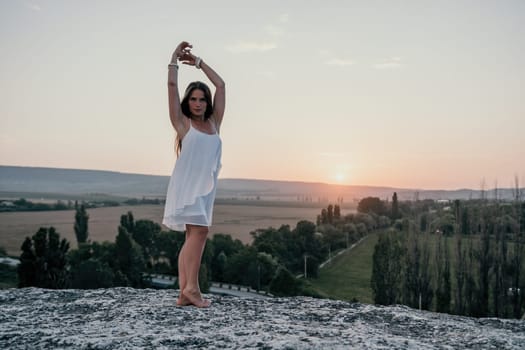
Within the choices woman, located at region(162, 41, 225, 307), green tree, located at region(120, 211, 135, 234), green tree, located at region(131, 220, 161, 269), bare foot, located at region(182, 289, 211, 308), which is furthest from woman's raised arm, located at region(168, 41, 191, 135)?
green tree, located at region(120, 211, 135, 234)

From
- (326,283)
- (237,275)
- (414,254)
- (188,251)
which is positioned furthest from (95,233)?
(188,251)

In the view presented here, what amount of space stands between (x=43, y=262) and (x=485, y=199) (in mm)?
25447

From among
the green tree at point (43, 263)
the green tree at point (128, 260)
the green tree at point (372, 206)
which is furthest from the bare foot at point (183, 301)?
the green tree at point (372, 206)

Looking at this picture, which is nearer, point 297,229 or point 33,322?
point 33,322

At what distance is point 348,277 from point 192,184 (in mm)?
39702

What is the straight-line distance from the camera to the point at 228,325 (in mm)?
3764

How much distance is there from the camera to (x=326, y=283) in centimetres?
4056

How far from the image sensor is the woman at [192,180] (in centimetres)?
459

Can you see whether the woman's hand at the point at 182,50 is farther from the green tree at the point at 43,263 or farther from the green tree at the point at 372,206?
the green tree at the point at 372,206

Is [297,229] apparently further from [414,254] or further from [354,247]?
[414,254]

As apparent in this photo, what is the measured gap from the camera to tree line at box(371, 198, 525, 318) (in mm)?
23234

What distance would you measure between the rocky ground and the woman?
0.39 meters

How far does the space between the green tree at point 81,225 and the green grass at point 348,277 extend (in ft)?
77.6

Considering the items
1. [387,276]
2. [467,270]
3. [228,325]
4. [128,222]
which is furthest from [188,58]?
[128,222]
